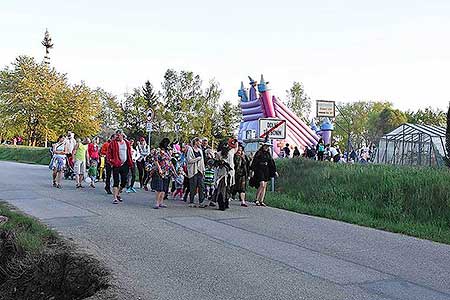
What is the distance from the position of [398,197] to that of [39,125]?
5736 cm

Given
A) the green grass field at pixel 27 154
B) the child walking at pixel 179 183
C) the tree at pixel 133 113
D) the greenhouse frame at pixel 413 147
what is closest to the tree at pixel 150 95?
the tree at pixel 133 113

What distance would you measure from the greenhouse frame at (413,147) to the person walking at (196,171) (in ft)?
52.5

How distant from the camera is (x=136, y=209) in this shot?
1380cm

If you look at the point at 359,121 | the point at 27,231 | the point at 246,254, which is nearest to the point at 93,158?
the point at 27,231

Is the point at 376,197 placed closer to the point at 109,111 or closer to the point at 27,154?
the point at 27,154

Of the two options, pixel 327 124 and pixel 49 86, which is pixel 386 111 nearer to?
pixel 327 124

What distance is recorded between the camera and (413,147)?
31125 mm

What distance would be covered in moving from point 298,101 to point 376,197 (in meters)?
57.5

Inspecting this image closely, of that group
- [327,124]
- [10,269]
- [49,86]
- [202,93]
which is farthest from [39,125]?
[10,269]

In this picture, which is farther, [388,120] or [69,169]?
[388,120]

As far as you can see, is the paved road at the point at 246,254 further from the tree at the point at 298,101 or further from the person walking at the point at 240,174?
the tree at the point at 298,101

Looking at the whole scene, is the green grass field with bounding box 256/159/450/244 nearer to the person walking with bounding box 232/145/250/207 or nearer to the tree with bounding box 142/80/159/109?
the person walking with bounding box 232/145/250/207

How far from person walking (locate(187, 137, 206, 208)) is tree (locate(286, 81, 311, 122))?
5634 cm

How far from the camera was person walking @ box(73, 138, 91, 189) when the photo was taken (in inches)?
749
